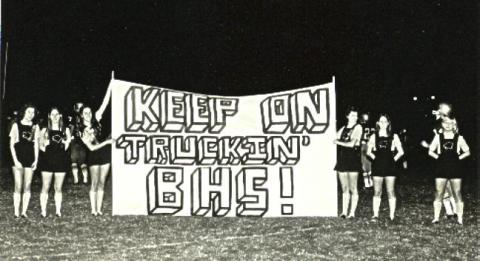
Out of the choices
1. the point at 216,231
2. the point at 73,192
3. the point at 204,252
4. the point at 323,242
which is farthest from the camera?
the point at 73,192

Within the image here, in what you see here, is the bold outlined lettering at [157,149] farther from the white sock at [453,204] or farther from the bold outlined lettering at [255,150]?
the white sock at [453,204]

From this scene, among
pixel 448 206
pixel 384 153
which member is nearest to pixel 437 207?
pixel 448 206

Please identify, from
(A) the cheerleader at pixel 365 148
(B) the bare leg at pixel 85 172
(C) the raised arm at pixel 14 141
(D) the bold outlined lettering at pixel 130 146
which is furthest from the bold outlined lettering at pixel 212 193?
(B) the bare leg at pixel 85 172

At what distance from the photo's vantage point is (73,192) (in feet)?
50.1

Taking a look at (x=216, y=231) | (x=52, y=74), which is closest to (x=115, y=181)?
(x=216, y=231)

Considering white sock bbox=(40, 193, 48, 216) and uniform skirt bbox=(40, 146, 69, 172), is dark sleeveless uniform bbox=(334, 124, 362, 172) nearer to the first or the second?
uniform skirt bbox=(40, 146, 69, 172)

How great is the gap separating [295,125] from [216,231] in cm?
241

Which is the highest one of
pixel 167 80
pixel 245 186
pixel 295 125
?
pixel 167 80

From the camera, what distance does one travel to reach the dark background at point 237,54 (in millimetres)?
23859

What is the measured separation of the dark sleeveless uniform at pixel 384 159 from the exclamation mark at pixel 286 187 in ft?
4.73

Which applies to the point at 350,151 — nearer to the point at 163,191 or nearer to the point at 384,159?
the point at 384,159

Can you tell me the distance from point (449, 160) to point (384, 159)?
3.41 ft

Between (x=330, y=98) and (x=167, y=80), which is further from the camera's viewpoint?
(x=167, y=80)

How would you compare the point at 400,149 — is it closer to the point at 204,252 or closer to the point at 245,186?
the point at 245,186
